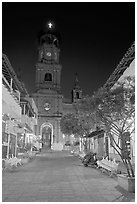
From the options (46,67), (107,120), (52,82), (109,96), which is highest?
(46,67)

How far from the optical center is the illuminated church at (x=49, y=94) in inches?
2156

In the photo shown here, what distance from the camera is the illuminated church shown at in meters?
54.8

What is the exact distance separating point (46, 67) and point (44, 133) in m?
17.2

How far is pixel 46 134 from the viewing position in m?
55.6

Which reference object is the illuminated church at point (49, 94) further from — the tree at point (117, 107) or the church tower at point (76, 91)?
the tree at point (117, 107)

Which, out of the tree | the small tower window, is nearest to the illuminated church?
the small tower window

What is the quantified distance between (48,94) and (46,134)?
33.4 ft

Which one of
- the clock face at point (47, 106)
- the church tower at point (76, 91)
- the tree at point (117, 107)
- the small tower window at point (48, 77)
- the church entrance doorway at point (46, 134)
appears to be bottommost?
the church entrance doorway at point (46, 134)

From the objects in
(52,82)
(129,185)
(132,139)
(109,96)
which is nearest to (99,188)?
(129,185)

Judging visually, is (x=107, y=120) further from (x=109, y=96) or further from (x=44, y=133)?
(x=44, y=133)

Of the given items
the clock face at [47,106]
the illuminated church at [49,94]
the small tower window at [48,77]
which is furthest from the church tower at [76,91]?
the clock face at [47,106]

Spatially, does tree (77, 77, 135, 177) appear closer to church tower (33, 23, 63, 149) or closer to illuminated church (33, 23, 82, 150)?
illuminated church (33, 23, 82, 150)

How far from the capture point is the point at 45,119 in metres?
55.7

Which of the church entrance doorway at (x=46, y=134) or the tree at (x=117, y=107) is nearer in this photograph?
the tree at (x=117, y=107)
